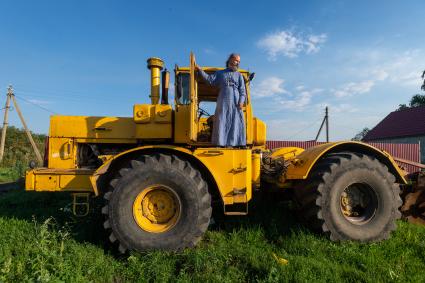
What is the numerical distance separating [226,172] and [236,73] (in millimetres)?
1452

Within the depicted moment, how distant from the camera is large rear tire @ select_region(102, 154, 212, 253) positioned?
4527 mm

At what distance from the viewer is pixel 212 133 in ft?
16.6

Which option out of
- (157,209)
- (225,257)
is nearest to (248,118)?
(157,209)

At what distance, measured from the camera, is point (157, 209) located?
15.7ft

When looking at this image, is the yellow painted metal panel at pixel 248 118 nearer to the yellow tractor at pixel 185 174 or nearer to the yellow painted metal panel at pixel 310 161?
the yellow tractor at pixel 185 174

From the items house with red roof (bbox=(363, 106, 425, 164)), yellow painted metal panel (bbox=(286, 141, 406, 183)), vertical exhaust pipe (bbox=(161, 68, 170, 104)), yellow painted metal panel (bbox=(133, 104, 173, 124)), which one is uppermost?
house with red roof (bbox=(363, 106, 425, 164))

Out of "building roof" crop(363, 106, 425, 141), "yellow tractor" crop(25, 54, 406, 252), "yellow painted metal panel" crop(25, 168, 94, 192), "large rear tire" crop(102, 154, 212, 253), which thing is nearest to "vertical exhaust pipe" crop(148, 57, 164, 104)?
"yellow tractor" crop(25, 54, 406, 252)

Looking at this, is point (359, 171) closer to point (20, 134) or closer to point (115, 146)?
point (115, 146)

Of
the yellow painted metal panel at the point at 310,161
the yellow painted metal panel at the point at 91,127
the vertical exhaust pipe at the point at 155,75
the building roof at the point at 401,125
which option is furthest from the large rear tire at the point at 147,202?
the building roof at the point at 401,125

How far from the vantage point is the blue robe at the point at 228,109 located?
496cm

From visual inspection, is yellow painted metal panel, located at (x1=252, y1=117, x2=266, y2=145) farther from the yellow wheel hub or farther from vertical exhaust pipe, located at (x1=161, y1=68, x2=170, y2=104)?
the yellow wheel hub

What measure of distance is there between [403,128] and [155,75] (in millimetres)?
30446

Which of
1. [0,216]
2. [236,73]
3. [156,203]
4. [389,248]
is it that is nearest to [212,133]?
[236,73]

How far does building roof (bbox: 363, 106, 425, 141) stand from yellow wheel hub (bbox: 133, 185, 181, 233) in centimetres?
2866
